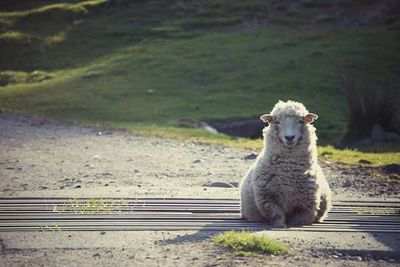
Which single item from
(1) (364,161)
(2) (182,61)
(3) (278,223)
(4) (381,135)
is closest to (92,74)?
(2) (182,61)

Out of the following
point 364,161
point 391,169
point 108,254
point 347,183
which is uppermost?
point 108,254

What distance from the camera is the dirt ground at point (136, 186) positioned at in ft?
29.9

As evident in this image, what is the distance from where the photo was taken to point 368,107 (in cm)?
2670

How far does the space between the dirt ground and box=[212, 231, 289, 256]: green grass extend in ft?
0.37

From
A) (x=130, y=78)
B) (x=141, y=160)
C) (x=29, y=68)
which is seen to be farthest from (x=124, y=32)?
(x=141, y=160)

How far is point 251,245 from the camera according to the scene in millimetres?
9266

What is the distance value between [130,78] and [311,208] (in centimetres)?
2516

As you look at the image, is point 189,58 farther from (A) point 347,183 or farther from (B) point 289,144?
(B) point 289,144

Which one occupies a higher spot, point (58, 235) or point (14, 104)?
point (58, 235)

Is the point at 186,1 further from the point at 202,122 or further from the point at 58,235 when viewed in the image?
the point at 58,235

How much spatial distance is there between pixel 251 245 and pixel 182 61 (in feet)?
94.9

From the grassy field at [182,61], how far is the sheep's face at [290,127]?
313 inches

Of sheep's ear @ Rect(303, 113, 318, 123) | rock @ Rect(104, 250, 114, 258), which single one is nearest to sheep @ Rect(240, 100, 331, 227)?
sheep's ear @ Rect(303, 113, 318, 123)

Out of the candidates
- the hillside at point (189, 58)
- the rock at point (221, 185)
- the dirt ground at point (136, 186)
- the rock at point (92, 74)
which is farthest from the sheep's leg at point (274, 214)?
the rock at point (92, 74)
